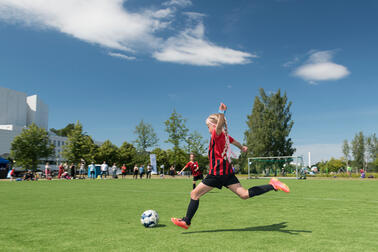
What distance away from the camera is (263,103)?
65.0m

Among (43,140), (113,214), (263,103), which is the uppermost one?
(263,103)

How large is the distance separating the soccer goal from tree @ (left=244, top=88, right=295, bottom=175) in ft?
66.2

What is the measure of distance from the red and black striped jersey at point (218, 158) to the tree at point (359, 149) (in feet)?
290

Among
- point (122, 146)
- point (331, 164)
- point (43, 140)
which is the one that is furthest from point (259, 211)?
point (331, 164)

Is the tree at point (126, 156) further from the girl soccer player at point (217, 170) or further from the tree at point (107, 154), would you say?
the girl soccer player at point (217, 170)

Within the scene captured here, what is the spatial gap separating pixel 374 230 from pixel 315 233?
112 cm

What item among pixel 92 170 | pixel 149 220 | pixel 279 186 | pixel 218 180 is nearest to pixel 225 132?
pixel 218 180

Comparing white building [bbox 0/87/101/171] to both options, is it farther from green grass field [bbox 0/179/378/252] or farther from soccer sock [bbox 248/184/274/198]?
soccer sock [bbox 248/184/274/198]

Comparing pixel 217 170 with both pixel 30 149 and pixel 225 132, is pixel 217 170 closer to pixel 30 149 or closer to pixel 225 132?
pixel 225 132

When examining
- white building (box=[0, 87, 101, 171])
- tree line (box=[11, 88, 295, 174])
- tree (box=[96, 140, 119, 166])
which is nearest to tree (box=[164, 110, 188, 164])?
tree line (box=[11, 88, 295, 174])

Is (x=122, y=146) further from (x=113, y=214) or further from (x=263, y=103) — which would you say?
(x=113, y=214)

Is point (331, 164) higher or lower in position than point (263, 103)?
lower

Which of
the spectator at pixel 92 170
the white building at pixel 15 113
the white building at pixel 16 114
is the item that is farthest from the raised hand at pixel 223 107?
the white building at pixel 15 113

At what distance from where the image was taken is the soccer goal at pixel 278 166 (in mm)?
38188
